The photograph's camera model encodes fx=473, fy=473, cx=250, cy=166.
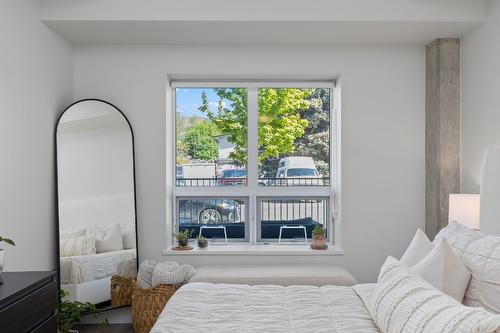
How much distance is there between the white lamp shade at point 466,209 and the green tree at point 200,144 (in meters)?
2.19

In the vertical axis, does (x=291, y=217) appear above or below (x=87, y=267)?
above

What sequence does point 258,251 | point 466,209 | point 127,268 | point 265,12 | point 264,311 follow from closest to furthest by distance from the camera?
point 264,311, point 466,209, point 265,12, point 127,268, point 258,251

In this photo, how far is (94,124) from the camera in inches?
159

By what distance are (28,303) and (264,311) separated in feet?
3.83

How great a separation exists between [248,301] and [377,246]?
2.15 metres

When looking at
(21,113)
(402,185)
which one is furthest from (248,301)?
(402,185)

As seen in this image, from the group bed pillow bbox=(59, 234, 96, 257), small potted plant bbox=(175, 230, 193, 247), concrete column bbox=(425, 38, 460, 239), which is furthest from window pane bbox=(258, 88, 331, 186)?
bed pillow bbox=(59, 234, 96, 257)

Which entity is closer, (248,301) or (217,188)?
(248,301)

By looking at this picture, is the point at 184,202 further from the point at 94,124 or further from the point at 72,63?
the point at 72,63

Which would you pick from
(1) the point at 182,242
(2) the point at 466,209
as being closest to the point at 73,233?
(1) the point at 182,242

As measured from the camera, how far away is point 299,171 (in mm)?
4586

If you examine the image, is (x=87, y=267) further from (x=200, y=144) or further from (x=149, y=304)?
(x=200, y=144)

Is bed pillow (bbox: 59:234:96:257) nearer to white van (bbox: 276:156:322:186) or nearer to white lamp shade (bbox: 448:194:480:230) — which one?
white van (bbox: 276:156:322:186)

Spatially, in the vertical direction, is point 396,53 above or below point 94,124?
above
